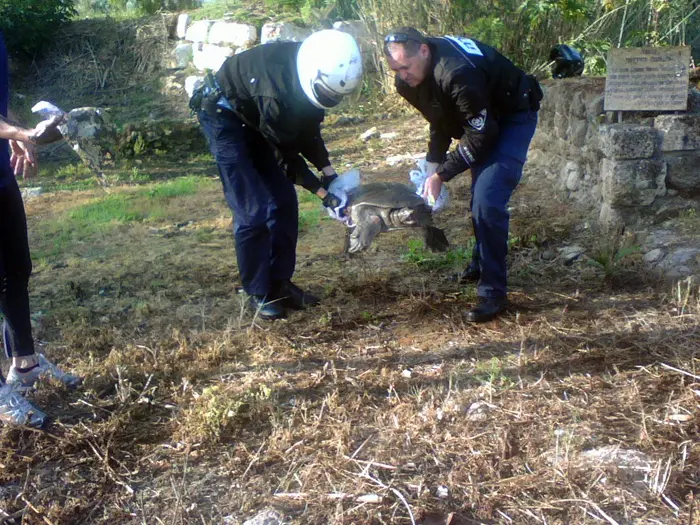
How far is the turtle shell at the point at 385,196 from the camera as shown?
13.1 feet

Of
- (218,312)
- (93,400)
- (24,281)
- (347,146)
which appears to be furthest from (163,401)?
(347,146)

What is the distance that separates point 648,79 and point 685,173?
0.72m

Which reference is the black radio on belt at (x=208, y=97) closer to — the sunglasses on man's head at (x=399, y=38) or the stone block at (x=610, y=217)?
the sunglasses on man's head at (x=399, y=38)

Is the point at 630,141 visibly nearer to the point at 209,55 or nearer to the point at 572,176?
the point at 572,176

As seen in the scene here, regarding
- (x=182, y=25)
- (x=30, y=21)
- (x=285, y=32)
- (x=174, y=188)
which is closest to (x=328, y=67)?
(x=174, y=188)

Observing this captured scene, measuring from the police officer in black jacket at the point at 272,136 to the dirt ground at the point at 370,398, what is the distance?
0.33m

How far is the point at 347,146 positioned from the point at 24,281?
7167mm

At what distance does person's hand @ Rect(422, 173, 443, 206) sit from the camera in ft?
13.0

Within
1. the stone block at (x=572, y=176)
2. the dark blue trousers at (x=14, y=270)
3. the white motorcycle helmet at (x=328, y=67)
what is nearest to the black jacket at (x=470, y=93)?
the white motorcycle helmet at (x=328, y=67)

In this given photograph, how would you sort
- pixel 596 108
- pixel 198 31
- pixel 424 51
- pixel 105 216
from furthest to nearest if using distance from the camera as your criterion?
pixel 198 31
pixel 105 216
pixel 596 108
pixel 424 51

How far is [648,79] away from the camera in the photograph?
16.8 ft

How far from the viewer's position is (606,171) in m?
5.20

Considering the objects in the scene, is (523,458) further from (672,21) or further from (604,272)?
(672,21)

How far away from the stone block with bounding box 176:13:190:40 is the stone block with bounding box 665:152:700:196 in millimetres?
12439
